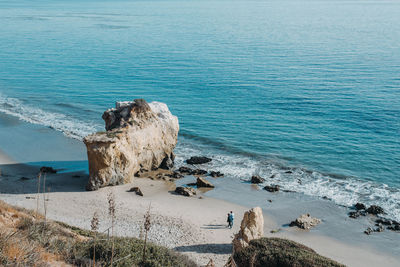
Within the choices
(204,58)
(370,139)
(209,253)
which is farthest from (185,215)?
(204,58)

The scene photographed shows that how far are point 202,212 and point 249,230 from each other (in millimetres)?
7629

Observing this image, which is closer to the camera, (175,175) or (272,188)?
(272,188)

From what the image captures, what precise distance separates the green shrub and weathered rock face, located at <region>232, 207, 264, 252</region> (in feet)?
5.32

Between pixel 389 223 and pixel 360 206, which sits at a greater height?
pixel 360 206

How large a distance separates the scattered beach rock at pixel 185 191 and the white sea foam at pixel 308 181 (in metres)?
5.16

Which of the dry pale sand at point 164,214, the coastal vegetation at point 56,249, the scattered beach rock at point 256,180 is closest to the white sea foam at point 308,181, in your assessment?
the scattered beach rock at point 256,180

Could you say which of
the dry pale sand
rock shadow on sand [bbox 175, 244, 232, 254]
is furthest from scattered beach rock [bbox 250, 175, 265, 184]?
rock shadow on sand [bbox 175, 244, 232, 254]

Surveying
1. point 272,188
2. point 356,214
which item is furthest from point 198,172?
point 356,214

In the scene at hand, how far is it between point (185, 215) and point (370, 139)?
2453 cm

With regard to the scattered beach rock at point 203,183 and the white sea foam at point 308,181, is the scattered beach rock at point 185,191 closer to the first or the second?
the scattered beach rock at point 203,183

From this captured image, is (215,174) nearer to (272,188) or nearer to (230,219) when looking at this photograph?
(272,188)

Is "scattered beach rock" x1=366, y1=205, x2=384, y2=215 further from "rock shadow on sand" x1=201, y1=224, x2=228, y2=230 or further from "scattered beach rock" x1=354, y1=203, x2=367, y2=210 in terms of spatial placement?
"rock shadow on sand" x1=201, y1=224, x2=228, y2=230

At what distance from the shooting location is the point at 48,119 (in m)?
54.8

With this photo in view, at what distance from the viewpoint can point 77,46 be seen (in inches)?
3861
